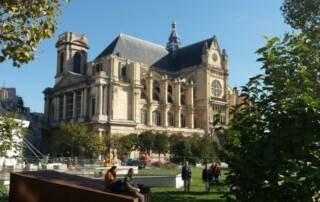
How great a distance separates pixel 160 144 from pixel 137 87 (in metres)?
13.1

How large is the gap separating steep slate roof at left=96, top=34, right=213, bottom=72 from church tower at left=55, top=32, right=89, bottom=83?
11.4ft

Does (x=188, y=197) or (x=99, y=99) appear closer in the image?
(x=188, y=197)

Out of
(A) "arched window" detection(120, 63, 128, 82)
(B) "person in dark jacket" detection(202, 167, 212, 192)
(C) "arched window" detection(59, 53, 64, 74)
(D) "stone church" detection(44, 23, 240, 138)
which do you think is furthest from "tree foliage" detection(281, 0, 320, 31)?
(C) "arched window" detection(59, 53, 64, 74)

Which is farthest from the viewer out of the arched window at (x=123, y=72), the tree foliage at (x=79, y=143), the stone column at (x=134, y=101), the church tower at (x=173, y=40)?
the church tower at (x=173, y=40)

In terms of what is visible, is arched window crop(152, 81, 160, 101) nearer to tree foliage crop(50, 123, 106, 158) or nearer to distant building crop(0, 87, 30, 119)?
tree foliage crop(50, 123, 106, 158)

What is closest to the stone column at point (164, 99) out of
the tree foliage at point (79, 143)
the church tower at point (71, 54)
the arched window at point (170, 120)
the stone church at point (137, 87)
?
the stone church at point (137, 87)

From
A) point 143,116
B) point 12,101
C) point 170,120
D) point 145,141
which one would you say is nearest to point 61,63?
point 12,101

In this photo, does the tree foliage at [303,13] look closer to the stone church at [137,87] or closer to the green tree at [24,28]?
the green tree at [24,28]

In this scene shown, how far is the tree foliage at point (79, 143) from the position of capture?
56.0 m

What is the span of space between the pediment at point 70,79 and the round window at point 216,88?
2633cm

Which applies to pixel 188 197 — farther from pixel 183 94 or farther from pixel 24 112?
pixel 24 112

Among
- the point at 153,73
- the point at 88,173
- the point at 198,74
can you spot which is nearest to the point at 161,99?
the point at 153,73

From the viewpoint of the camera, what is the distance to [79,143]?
2212 inches

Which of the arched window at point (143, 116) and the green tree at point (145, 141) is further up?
the arched window at point (143, 116)
